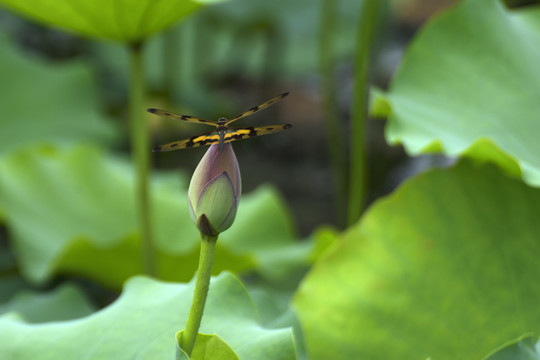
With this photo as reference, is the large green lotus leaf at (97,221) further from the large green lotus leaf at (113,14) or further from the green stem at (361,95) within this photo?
the large green lotus leaf at (113,14)

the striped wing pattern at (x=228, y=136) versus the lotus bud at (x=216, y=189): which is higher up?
the striped wing pattern at (x=228, y=136)

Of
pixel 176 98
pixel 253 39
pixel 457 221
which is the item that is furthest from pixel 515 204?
pixel 253 39

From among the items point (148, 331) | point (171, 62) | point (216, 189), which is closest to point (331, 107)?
point (171, 62)

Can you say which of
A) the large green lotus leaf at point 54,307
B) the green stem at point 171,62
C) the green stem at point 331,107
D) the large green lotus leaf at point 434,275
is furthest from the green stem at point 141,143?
the green stem at point 171,62

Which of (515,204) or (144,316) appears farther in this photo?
(515,204)

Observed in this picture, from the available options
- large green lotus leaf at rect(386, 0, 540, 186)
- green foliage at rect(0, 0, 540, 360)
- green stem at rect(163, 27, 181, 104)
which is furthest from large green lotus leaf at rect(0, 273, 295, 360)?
green stem at rect(163, 27, 181, 104)

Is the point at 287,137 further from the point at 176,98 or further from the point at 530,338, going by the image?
the point at 530,338

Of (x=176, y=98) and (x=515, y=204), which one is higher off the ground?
(x=515, y=204)
